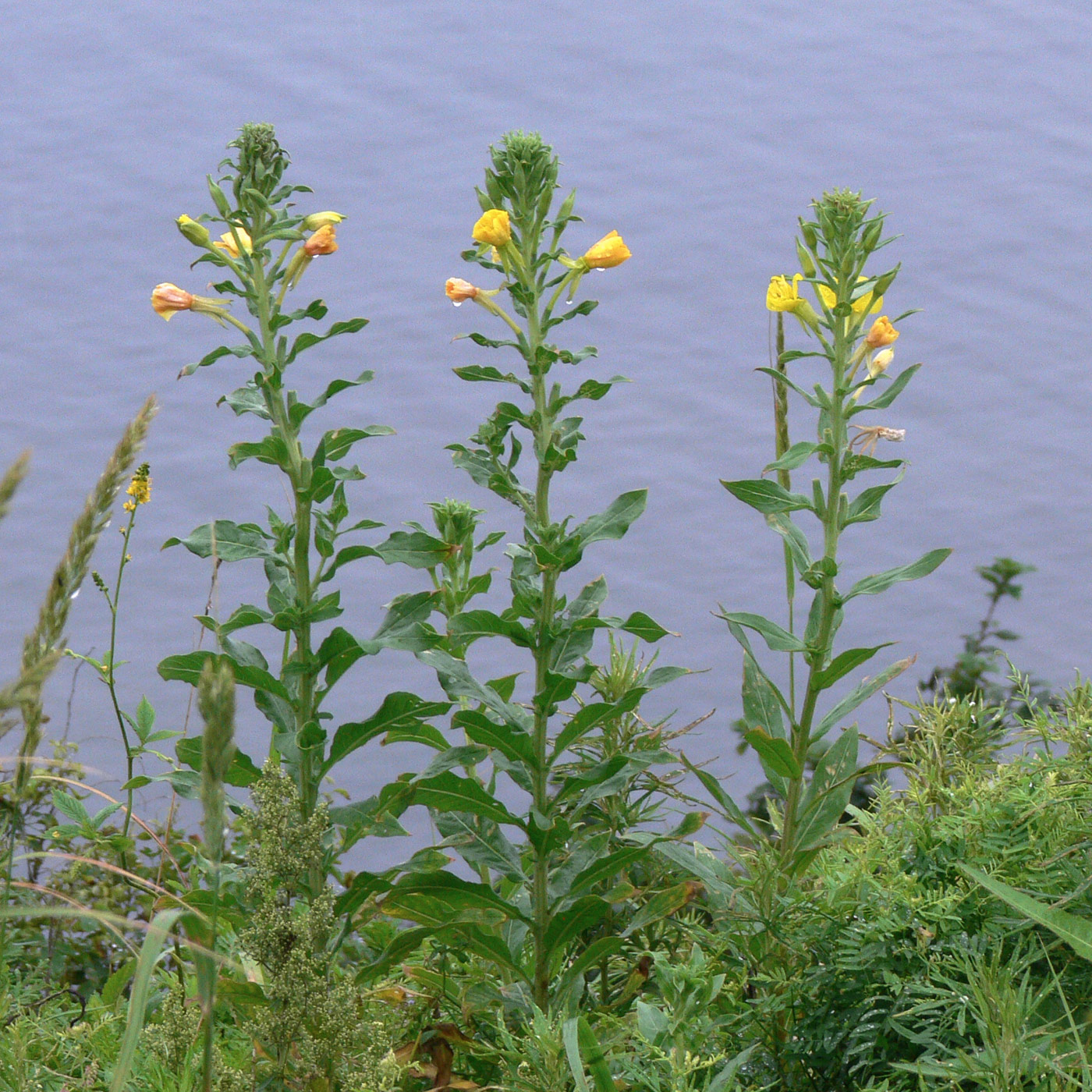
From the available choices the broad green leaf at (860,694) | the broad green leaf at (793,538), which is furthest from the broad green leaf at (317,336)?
the broad green leaf at (860,694)

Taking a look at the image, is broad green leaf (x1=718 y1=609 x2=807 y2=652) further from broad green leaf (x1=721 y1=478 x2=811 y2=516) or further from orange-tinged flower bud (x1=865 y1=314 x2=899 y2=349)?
orange-tinged flower bud (x1=865 y1=314 x2=899 y2=349)

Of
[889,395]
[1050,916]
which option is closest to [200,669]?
[889,395]

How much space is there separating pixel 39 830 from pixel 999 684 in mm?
3146

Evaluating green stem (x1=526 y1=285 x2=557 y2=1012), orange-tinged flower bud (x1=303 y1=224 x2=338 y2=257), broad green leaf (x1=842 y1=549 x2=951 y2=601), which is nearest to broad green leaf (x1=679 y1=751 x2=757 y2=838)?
green stem (x1=526 y1=285 x2=557 y2=1012)

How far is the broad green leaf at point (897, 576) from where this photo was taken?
274 cm

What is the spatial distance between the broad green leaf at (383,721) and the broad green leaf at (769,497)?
0.72 meters

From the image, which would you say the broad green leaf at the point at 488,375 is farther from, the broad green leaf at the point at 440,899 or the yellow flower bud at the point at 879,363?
the broad green leaf at the point at 440,899

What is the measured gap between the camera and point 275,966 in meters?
1.83

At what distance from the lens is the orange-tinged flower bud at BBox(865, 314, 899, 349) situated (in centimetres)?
281

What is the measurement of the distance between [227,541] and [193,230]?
56 cm

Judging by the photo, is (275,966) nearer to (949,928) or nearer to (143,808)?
(949,928)

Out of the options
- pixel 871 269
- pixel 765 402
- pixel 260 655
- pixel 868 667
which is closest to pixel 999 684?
pixel 868 667

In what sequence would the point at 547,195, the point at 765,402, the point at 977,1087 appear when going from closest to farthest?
the point at 977,1087 < the point at 547,195 < the point at 765,402

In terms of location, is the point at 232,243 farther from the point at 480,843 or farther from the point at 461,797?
the point at 480,843
